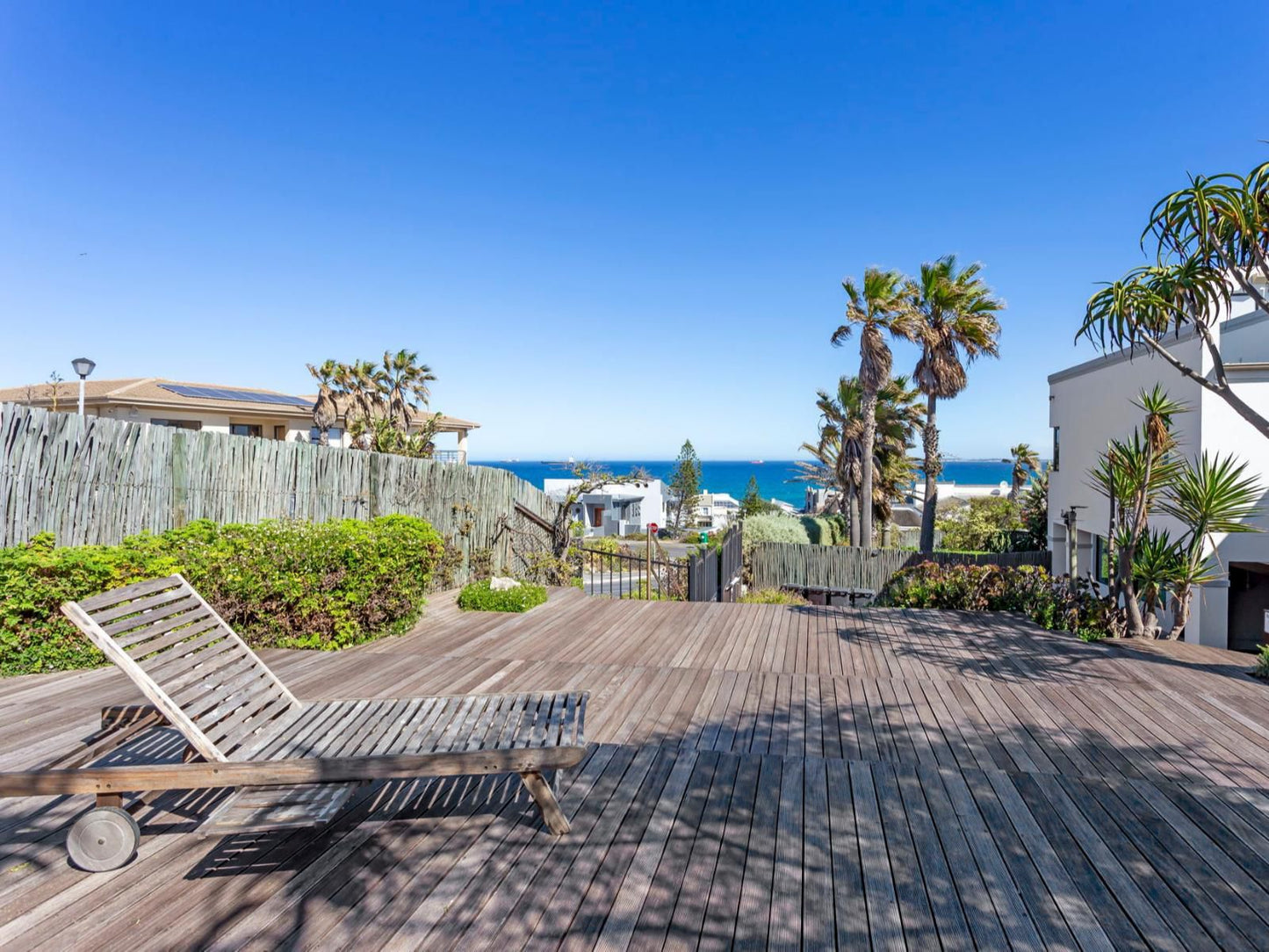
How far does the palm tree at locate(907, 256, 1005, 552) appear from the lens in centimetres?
1994

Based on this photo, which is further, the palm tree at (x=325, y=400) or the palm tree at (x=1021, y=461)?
the palm tree at (x=1021, y=461)

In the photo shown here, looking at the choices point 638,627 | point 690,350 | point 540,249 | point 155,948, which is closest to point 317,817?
point 155,948

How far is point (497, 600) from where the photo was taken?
8.06 m

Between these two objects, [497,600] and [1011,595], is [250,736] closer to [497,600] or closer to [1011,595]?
[497,600]

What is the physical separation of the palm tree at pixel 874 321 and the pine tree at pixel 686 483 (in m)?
36.3

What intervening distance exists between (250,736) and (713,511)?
6528 cm

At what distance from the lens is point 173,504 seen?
6500mm

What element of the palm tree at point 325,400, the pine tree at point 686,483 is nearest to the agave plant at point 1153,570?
the palm tree at point 325,400

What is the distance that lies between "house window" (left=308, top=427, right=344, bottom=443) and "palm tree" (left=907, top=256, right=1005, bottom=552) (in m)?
21.0

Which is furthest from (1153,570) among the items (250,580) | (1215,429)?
(250,580)

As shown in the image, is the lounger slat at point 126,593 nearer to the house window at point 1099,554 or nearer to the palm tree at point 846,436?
the house window at point 1099,554

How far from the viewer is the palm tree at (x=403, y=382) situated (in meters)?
27.5

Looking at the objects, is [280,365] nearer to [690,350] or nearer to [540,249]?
[540,249]

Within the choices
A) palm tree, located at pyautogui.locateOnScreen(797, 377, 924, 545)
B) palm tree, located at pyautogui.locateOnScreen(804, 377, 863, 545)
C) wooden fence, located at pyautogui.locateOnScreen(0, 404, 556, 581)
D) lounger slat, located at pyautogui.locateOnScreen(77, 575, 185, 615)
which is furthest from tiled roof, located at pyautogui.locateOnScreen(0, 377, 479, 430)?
palm tree, located at pyautogui.locateOnScreen(797, 377, 924, 545)
